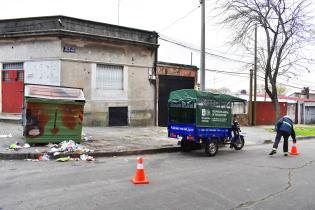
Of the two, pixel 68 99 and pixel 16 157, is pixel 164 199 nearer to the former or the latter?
pixel 16 157

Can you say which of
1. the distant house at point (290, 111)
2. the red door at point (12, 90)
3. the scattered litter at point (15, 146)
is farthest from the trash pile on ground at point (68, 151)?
the distant house at point (290, 111)

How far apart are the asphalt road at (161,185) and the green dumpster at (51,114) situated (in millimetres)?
1878

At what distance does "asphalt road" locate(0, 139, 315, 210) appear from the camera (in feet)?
21.0

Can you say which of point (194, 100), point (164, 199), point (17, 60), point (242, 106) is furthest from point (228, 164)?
point (242, 106)

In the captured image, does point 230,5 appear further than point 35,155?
Yes

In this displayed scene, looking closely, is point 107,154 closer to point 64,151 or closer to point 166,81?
point 64,151

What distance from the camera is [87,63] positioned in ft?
61.8

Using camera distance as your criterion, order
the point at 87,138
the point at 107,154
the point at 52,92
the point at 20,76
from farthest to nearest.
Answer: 1. the point at 20,76
2. the point at 87,138
3. the point at 52,92
4. the point at 107,154

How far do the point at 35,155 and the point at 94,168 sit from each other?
221 centimetres

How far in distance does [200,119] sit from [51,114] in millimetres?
4908

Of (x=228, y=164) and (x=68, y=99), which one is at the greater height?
(x=68, y=99)

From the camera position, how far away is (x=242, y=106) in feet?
91.7

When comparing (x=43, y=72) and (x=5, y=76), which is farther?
(x=5, y=76)

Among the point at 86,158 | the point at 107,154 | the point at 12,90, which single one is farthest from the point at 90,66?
the point at 86,158
